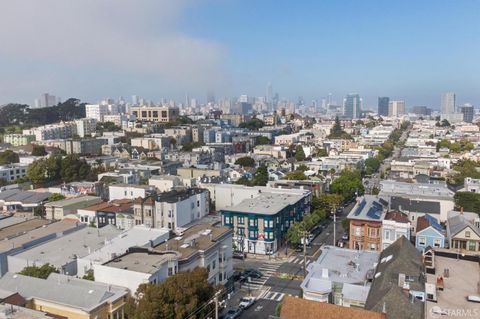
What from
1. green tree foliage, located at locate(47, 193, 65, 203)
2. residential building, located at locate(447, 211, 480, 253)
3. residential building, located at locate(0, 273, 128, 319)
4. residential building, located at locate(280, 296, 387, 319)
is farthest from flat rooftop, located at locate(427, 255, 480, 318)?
green tree foliage, located at locate(47, 193, 65, 203)

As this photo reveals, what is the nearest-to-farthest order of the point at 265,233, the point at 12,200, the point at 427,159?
the point at 265,233 < the point at 12,200 < the point at 427,159

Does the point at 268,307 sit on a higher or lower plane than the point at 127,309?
lower

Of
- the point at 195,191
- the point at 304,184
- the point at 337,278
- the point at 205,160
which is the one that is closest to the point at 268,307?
the point at 337,278

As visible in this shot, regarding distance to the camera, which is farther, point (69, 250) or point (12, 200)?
point (12, 200)

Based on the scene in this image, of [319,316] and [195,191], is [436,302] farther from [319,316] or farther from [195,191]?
[195,191]

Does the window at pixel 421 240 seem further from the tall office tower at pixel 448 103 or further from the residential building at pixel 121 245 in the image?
the tall office tower at pixel 448 103

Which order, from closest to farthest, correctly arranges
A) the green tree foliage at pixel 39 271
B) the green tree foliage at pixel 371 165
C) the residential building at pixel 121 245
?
the green tree foliage at pixel 39 271
the residential building at pixel 121 245
the green tree foliage at pixel 371 165

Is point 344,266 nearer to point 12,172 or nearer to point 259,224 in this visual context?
point 259,224

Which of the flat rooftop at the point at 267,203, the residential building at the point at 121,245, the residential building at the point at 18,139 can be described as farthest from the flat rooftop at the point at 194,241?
the residential building at the point at 18,139

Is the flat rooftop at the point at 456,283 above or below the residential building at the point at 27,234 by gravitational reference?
above
